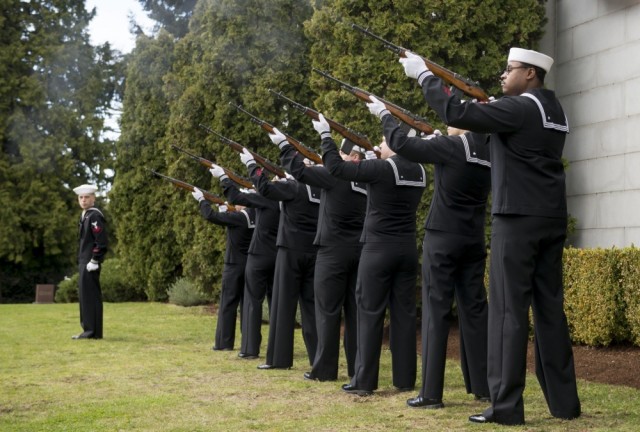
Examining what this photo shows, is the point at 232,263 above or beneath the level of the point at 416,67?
beneath

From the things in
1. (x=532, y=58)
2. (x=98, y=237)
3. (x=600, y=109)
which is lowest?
(x=98, y=237)

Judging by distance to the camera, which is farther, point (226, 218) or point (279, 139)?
point (226, 218)

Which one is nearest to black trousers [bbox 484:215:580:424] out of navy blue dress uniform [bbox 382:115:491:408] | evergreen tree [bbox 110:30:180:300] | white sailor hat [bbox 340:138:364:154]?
navy blue dress uniform [bbox 382:115:491:408]

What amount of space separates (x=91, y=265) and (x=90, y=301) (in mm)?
539

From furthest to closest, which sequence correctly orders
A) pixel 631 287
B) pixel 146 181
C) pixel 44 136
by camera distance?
pixel 44 136
pixel 146 181
pixel 631 287

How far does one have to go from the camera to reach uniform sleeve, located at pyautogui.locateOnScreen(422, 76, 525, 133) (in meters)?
6.37

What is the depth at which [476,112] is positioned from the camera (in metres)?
6.37

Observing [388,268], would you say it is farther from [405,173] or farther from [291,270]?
[291,270]

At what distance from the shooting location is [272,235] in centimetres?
1217

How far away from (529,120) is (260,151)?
40.0ft

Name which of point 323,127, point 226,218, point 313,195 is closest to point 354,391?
point 323,127

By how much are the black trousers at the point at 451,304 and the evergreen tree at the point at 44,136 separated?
28.7 m

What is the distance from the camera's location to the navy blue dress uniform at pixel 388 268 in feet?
28.2

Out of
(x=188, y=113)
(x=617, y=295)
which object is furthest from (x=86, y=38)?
(x=617, y=295)
